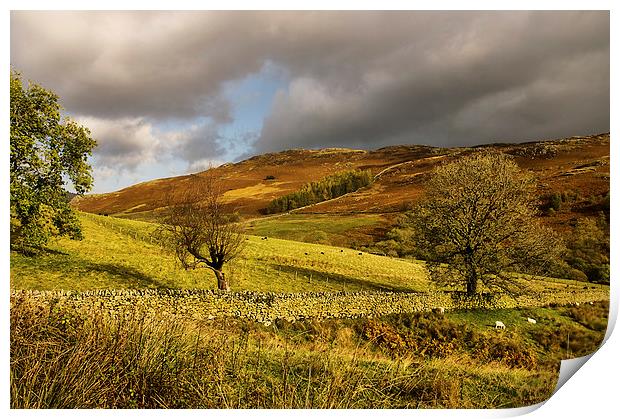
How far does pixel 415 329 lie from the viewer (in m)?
15.7

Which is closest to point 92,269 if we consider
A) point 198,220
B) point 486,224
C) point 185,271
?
point 185,271

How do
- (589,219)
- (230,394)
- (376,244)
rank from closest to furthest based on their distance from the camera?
(230,394) < (589,219) < (376,244)

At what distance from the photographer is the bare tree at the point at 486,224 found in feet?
57.6

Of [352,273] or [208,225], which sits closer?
[208,225]

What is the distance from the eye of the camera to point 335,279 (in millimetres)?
24500

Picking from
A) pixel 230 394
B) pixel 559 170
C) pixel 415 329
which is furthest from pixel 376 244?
pixel 230 394

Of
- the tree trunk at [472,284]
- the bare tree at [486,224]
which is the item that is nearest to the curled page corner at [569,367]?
the bare tree at [486,224]

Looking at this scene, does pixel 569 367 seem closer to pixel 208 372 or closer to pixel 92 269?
pixel 208 372

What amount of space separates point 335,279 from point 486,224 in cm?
993

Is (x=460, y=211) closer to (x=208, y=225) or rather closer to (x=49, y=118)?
(x=208, y=225)

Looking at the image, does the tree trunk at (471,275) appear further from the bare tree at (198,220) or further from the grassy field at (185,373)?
the grassy field at (185,373)

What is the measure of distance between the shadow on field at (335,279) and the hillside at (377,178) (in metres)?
5.63
